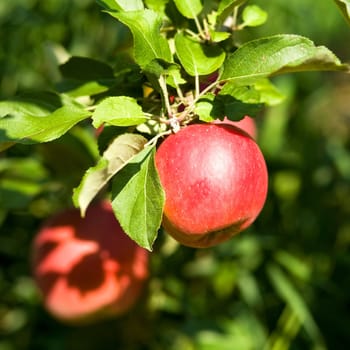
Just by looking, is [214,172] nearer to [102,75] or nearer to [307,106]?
[102,75]

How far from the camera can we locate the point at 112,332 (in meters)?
1.41

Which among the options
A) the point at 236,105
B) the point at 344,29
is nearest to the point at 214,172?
the point at 236,105

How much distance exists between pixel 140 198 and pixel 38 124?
0.12 m

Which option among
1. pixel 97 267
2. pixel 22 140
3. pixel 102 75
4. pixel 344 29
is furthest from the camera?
pixel 344 29

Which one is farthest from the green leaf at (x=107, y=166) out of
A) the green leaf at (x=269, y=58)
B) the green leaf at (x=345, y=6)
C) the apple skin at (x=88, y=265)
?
the apple skin at (x=88, y=265)

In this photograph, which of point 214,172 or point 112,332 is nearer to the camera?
point 214,172

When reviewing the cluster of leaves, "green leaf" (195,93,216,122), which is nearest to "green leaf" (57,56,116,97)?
the cluster of leaves

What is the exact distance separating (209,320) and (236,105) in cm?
81

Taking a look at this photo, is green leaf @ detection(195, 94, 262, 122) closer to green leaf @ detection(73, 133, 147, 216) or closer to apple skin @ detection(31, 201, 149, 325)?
green leaf @ detection(73, 133, 147, 216)

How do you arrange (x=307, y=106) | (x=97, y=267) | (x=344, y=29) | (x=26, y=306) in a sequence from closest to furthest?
1. (x=97, y=267)
2. (x=26, y=306)
3. (x=307, y=106)
4. (x=344, y=29)

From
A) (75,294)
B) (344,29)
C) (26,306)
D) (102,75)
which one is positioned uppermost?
(102,75)

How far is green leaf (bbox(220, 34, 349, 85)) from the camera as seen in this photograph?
1.96 feet

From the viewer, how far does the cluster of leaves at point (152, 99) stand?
2.04 feet

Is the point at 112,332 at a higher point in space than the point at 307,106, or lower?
lower
